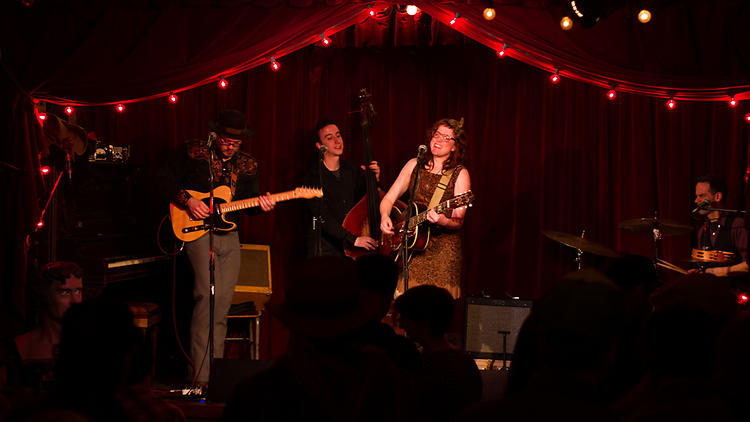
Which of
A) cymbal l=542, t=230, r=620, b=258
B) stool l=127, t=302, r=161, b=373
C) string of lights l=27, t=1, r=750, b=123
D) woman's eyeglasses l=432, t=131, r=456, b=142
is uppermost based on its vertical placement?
string of lights l=27, t=1, r=750, b=123

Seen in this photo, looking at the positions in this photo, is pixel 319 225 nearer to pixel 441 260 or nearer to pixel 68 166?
pixel 441 260

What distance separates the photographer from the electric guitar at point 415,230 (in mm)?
5758

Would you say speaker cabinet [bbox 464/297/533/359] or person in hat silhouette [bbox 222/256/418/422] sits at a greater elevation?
person in hat silhouette [bbox 222/256/418/422]

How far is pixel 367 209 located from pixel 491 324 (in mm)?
1486

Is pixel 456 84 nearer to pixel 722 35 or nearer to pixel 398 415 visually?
pixel 722 35

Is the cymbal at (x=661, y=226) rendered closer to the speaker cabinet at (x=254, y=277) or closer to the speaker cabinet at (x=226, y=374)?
the speaker cabinet at (x=254, y=277)

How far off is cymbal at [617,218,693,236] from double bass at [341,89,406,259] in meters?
1.98

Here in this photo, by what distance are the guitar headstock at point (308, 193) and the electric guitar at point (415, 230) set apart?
27.2 inches

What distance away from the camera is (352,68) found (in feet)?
24.2

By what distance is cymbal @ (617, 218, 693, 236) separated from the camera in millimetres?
5969

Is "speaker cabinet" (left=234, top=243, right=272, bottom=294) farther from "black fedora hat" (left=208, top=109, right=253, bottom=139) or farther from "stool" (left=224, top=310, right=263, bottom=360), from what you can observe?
"black fedora hat" (left=208, top=109, right=253, bottom=139)

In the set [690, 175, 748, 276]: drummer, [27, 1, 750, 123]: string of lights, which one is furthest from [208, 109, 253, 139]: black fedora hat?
[690, 175, 748, 276]: drummer

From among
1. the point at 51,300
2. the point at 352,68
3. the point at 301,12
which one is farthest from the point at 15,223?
the point at 352,68

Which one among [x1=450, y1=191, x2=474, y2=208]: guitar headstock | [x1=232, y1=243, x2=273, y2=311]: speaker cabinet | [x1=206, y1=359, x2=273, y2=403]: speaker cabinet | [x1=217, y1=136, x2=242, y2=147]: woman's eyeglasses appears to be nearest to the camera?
[x1=206, y1=359, x2=273, y2=403]: speaker cabinet
